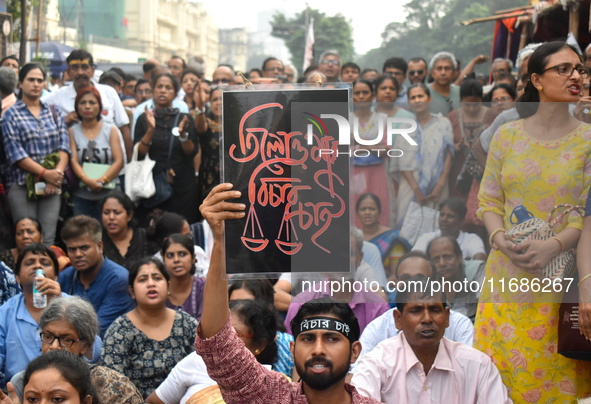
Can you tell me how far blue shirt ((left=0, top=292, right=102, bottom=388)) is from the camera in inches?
199

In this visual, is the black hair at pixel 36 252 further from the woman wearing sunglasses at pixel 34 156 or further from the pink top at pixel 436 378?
the pink top at pixel 436 378

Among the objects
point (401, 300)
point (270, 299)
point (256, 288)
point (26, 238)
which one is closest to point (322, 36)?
point (26, 238)

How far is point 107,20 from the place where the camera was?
59.7 metres

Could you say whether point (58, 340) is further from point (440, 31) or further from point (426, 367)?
point (440, 31)

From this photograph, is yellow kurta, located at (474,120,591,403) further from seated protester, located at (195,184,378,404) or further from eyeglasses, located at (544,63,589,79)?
seated protester, located at (195,184,378,404)

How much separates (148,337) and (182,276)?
3.28 ft

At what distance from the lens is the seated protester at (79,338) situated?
4293 millimetres

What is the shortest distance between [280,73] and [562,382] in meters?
7.47

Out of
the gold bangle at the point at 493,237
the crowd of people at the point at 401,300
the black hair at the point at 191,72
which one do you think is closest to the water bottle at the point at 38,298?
the crowd of people at the point at 401,300

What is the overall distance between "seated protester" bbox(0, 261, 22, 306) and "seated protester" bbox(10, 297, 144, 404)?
47.8 inches

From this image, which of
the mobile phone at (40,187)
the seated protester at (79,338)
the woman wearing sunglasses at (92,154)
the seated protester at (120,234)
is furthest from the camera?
the woman wearing sunglasses at (92,154)

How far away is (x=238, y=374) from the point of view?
10.3 feet

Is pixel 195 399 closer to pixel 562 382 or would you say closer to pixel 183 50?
pixel 562 382

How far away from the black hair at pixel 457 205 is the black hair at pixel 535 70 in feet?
1.68
